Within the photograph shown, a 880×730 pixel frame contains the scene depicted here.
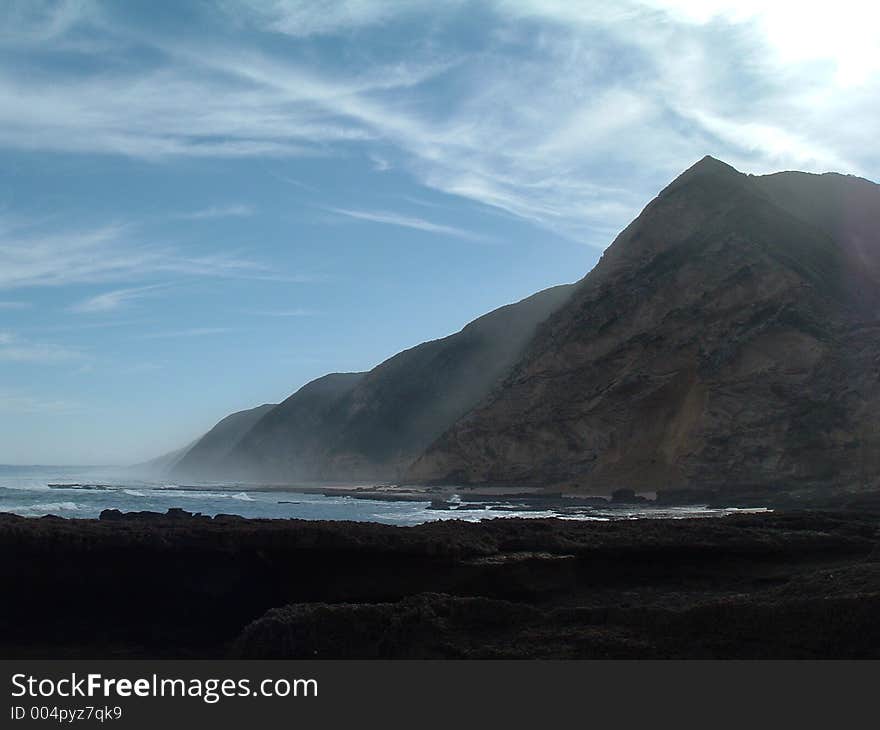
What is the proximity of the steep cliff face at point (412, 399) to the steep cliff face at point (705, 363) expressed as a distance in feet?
82.3

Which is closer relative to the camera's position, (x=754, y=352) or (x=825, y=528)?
(x=825, y=528)

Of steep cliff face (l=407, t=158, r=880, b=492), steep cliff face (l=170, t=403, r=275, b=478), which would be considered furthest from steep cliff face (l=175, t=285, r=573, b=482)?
steep cliff face (l=170, t=403, r=275, b=478)

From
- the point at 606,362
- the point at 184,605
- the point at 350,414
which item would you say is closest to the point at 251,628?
the point at 184,605

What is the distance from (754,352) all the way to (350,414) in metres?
65.8

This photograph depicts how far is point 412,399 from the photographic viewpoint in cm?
9794

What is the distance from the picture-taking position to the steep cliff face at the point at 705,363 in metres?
43.4

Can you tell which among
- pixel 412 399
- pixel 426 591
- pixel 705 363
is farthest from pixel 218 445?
pixel 426 591

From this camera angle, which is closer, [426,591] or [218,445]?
[426,591]

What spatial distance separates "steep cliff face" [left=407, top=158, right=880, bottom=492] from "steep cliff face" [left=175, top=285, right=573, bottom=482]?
25.1 meters

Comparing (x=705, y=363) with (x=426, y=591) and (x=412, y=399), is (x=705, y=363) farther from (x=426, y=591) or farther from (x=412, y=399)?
(x=412, y=399)

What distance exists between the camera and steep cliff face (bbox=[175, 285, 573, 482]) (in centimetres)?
9181

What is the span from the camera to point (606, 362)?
54.5 meters

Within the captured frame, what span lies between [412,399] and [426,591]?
284ft

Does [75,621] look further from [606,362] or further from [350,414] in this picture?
[350,414]
